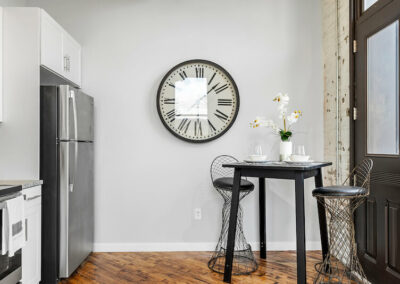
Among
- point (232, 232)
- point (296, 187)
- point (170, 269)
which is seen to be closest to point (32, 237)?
point (170, 269)

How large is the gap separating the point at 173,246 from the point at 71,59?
7.22 ft

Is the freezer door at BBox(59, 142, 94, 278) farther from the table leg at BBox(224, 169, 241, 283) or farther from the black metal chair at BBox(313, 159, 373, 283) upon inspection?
the black metal chair at BBox(313, 159, 373, 283)

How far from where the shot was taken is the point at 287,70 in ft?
11.7

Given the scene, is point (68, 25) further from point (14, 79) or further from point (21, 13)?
point (14, 79)

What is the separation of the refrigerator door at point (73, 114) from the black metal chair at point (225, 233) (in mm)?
1340

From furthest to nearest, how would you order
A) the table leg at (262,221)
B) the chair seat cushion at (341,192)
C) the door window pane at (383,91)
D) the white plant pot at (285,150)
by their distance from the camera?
the table leg at (262,221), the white plant pot at (285,150), the door window pane at (383,91), the chair seat cushion at (341,192)

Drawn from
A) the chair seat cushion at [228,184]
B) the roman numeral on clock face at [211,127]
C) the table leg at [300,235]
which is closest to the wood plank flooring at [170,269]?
the table leg at [300,235]

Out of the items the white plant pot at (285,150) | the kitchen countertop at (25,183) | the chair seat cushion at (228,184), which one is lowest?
the chair seat cushion at (228,184)

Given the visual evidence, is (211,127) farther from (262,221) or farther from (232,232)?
(232,232)

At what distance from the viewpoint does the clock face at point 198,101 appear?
11.5 feet

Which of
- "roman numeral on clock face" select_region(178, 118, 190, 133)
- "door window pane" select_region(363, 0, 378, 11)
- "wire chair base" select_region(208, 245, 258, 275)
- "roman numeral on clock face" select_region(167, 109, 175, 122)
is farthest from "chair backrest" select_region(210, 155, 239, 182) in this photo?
"door window pane" select_region(363, 0, 378, 11)

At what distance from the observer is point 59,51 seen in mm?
2922

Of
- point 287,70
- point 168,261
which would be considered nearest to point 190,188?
point 168,261

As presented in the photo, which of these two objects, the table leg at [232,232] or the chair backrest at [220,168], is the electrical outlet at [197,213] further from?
the table leg at [232,232]
